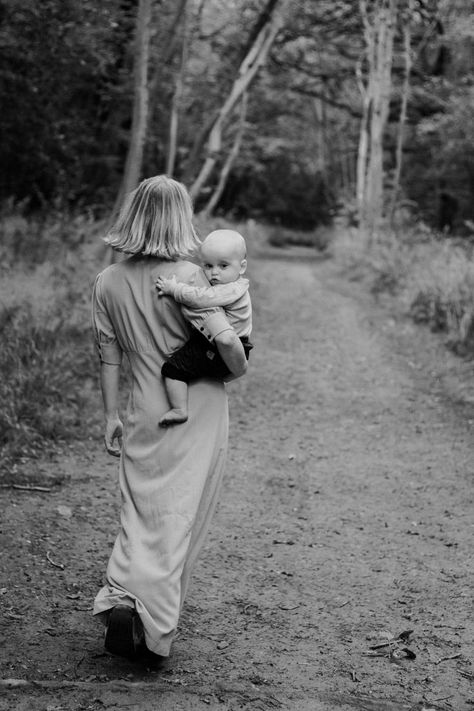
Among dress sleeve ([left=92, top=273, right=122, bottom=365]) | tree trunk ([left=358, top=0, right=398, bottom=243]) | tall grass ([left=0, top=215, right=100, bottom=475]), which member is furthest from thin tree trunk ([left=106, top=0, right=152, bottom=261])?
tree trunk ([left=358, top=0, right=398, bottom=243])

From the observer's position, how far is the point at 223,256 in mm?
3486

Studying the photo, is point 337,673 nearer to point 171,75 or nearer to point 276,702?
point 276,702

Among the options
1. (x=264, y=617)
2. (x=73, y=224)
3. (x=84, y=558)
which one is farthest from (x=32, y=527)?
(x=73, y=224)

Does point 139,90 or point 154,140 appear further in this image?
point 154,140

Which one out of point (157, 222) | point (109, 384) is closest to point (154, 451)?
point (109, 384)

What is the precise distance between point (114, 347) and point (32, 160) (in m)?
12.2

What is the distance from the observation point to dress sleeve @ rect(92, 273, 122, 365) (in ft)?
12.0

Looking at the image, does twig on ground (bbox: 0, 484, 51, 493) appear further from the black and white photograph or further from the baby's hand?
the baby's hand

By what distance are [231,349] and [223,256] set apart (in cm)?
38

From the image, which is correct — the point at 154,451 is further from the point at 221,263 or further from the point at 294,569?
the point at 294,569

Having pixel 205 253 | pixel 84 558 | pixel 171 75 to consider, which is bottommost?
pixel 84 558

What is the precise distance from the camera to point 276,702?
3.46 meters

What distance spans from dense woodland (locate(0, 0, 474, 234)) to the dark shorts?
785 centimetres

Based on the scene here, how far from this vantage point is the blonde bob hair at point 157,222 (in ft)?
11.3
